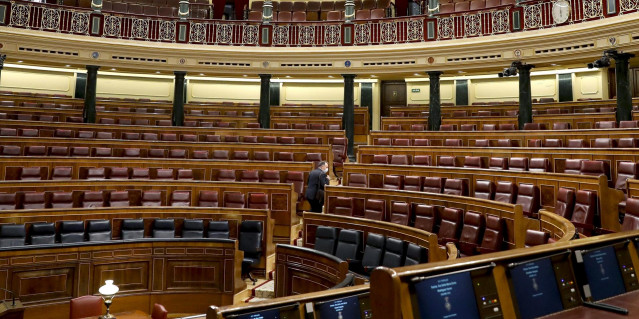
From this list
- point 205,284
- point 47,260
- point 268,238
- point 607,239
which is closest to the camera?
point 607,239

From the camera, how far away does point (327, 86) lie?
36.9ft

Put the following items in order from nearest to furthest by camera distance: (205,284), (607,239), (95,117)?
(607,239), (205,284), (95,117)

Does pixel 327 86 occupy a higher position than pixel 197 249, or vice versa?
pixel 327 86

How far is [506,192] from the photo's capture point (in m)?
4.60

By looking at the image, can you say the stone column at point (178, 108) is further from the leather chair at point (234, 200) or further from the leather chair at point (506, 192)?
A: the leather chair at point (506, 192)

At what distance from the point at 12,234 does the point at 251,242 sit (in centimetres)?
220

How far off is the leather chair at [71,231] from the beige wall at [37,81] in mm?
7368

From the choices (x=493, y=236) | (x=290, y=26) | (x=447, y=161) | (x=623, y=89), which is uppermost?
(x=290, y=26)

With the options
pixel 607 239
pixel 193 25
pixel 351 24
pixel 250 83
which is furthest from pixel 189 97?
pixel 607 239

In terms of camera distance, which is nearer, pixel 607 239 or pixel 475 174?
pixel 607 239

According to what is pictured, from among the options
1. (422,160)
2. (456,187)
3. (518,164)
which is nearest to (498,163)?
(518,164)

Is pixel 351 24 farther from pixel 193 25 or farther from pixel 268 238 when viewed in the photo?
pixel 268 238

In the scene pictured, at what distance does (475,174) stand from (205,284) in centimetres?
314

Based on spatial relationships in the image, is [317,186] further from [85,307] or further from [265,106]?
[265,106]
